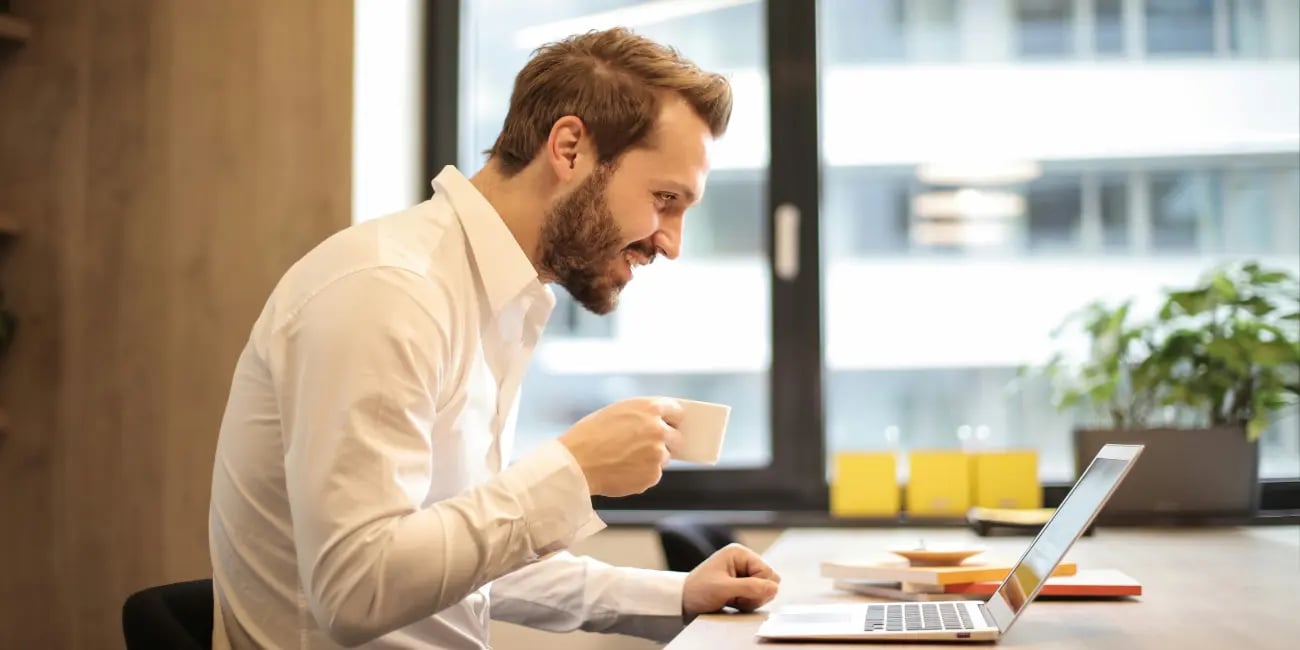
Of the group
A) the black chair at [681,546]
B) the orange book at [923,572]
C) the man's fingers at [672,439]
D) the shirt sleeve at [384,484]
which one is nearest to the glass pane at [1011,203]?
the black chair at [681,546]

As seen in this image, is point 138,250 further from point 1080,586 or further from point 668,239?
point 1080,586

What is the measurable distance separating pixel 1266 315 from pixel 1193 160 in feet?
1.50

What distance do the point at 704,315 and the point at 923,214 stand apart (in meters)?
0.61

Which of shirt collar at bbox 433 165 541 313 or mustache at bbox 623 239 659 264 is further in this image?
mustache at bbox 623 239 659 264

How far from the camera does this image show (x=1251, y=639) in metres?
1.25

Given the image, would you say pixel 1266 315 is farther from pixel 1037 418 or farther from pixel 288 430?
pixel 288 430

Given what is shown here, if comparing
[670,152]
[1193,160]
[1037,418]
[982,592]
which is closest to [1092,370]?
[1037,418]

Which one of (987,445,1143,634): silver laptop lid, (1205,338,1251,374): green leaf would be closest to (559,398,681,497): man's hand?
(987,445,1143,634): silver laptop lid

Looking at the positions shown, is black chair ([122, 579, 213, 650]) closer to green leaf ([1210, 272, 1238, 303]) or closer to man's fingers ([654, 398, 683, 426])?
man's fingers ([654, 398, 683, 426])

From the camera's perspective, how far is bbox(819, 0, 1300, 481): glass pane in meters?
3.07

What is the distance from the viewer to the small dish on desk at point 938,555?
5.65 ft

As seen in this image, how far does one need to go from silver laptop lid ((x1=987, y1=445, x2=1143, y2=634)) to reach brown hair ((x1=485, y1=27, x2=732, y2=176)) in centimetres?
67

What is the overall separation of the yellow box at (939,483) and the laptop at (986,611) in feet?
4.74

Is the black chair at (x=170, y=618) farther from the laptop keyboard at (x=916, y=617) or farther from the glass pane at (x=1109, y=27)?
the glass pane at (x=1109, y=27)
